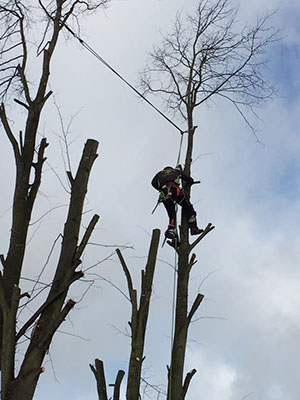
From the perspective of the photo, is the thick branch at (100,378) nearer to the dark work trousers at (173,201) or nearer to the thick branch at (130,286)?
the thick branch at (130,286)

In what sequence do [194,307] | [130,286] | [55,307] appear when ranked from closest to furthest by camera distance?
[55,307] < [130,286] < [194,307]

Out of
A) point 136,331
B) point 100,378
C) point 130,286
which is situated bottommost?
point 100,378

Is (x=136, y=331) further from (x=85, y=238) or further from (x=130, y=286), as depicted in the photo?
(x=85, y=238)

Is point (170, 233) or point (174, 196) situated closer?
point (170, 233)

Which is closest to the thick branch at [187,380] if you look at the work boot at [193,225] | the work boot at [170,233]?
the work boot at [170,233]

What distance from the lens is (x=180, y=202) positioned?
6.43m

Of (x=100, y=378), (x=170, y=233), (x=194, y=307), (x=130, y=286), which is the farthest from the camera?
(x=170, y=233)

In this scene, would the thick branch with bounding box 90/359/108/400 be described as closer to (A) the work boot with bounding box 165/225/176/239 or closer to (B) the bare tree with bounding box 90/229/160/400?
(B) the bare tree with bounding box 90/229/160/400

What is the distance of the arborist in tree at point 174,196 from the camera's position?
620 cm

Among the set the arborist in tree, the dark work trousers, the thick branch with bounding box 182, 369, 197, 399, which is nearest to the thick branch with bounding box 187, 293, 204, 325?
the thick branch with bounding box 182, 369, 197, 399

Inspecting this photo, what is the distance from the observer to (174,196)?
6457 millimetres

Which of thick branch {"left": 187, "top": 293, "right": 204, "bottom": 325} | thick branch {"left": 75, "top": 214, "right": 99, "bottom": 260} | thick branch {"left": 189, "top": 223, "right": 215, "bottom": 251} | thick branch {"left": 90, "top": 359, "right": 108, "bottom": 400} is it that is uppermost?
thick branch {"left": 189, "top": 223, "right": 215, "bottom": 251}

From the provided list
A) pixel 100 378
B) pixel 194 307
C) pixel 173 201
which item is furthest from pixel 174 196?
pixel 100 378

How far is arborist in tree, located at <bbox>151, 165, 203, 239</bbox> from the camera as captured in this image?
620 centimetres
